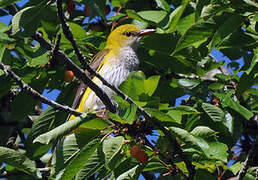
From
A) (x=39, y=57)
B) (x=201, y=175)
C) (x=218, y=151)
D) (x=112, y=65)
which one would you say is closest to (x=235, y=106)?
(x=218, y=151)

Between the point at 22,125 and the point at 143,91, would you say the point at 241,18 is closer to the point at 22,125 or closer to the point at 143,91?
the point at 143,91

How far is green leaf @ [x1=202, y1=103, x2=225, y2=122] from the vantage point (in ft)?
12.0

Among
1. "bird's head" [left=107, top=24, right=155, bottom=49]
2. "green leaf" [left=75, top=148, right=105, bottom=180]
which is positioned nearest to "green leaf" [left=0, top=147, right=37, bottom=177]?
"green leaf" [left=75, top=148, right=105, bottom=180]

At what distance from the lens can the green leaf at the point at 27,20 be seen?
8.36 ft

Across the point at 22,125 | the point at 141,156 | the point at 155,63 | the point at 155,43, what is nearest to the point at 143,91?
the point at 141,156

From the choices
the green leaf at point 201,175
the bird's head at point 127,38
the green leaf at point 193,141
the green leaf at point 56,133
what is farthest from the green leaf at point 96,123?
the bird's head at point 127,38

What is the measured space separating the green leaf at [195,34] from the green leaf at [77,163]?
990mm

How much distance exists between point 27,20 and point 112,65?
2385 millimetres

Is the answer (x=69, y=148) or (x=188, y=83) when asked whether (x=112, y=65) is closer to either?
(x=188, y=83)

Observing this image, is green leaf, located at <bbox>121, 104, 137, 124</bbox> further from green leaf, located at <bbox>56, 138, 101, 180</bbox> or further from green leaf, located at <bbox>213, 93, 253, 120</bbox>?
green leaf, located at <bbox>213, 93, 253, 120</bbox>

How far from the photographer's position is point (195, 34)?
10.6 ft

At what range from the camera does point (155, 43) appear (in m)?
3.71

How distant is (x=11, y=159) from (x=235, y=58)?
2807mm

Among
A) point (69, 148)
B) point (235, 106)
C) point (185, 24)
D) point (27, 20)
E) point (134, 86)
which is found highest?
point (27, 20)
